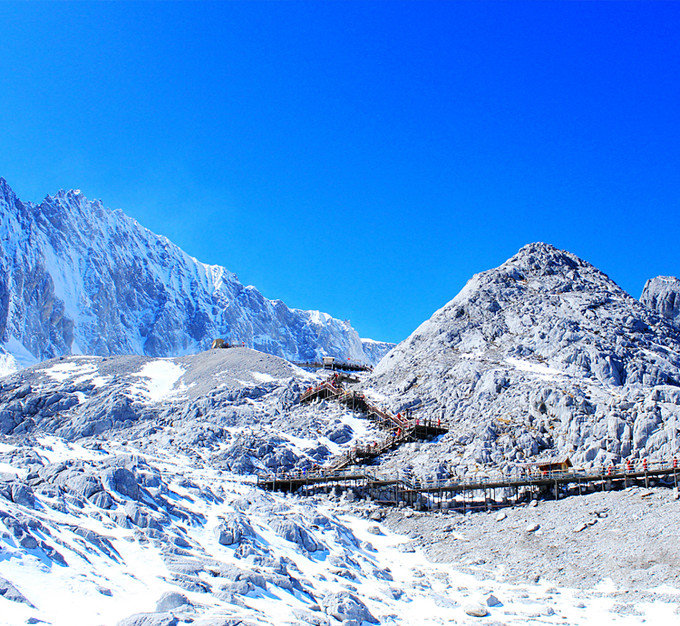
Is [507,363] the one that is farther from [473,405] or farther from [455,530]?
[455,530]

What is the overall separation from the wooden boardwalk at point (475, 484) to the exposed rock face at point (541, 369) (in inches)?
140

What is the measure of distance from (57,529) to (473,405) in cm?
4907

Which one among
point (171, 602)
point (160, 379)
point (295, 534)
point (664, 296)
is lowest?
point (171, 602)

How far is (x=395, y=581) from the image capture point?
32.0 metres

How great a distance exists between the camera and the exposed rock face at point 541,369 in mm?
52031

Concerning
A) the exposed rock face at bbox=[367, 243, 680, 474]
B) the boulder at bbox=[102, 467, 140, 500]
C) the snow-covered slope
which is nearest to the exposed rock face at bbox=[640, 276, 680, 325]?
the exposed rock face at bbox=[367, 243, 680, 474]

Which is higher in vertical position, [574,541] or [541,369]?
[541,369]

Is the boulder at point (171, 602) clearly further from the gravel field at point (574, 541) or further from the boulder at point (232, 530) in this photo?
the gravel field at point (574, 541)

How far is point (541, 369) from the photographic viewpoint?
69.7 m

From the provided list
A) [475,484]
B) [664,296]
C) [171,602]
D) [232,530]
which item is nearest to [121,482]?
[232,530]

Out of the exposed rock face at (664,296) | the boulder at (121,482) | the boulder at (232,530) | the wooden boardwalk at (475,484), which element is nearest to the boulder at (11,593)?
the boulder at (121,482)

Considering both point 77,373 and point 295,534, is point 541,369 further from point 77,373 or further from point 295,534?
point 77,373

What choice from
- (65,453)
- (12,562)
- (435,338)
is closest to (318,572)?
(12,562)

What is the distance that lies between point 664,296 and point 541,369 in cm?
6146
